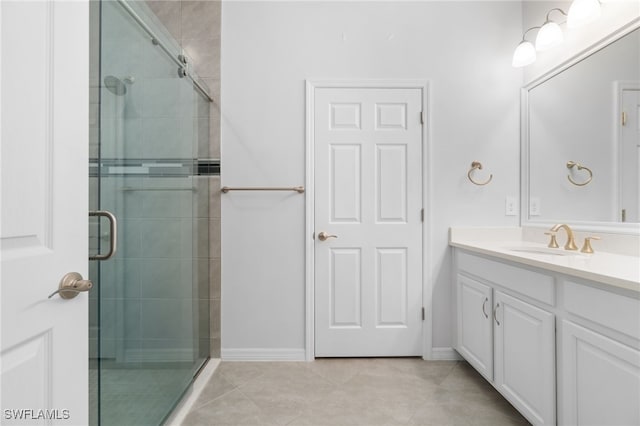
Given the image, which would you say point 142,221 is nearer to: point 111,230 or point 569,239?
point 111,230

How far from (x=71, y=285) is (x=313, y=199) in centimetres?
170

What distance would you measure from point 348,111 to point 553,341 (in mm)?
1817

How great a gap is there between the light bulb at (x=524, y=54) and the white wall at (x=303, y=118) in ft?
0.54

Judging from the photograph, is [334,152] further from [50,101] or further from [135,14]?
[50,101]

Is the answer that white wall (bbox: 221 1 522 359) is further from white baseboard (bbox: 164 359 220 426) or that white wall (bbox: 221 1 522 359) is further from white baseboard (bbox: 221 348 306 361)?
white baseboard (bbox: 164 359 220 426)

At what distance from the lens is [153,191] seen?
1.52 m

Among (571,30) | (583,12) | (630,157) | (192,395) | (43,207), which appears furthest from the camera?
(571,30)

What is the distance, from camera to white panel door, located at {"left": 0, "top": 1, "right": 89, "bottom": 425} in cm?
70

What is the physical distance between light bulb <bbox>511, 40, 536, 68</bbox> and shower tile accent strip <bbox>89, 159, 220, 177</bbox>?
86.8 inches

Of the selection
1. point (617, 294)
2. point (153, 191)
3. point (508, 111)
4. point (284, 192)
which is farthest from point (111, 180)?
point (508, 111)

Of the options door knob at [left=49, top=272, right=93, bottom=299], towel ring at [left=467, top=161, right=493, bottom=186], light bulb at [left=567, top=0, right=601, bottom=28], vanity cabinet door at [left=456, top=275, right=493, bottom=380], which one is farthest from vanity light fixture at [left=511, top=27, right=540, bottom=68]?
door knob at [left=49, top=272, right=93, bottom=299]

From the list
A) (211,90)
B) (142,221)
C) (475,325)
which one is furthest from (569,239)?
(211,90)

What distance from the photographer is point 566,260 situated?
1.49 m

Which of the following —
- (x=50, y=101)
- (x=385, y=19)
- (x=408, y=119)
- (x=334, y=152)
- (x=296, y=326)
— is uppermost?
(x=385, y=19)
